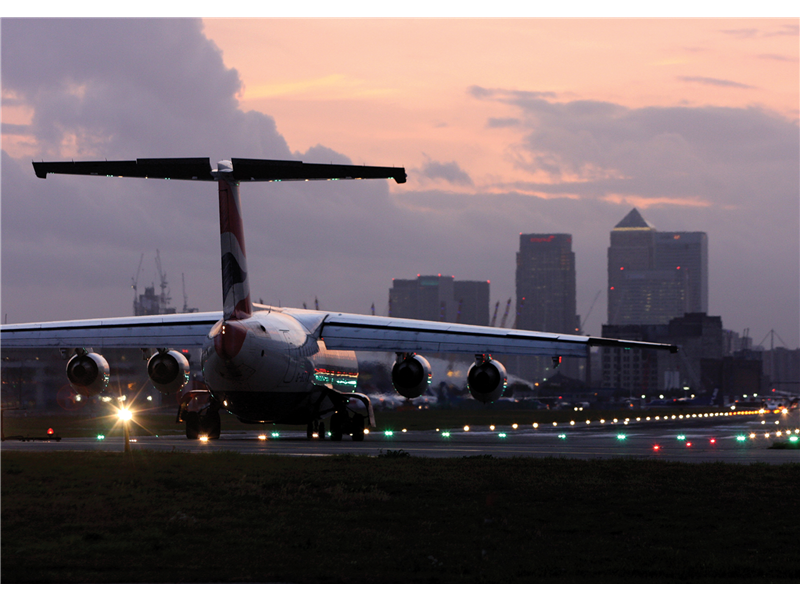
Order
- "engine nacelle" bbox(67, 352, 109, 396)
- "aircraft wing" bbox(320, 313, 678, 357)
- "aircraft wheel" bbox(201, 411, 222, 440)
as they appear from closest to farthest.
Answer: "aircraft wing" bbox(320, 313, 678, 357) → "engine nacelle" bbox(67, 352, 109, 396) → "aircraft wheel" bbox(201, 411, 222, 440)

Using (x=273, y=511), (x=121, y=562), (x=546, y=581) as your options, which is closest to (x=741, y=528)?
(x=546, y=581)

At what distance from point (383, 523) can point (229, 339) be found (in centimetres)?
1340

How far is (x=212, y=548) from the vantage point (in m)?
12.4

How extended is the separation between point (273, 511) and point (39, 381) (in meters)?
55.4

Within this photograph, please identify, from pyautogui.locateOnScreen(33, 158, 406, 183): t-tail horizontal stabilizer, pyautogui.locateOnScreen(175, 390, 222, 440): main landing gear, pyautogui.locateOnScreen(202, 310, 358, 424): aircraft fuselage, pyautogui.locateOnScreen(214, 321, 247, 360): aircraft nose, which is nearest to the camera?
pyautogui.locateOnScreen(33, 158, 406, 183): t-tail horizontal stabilizer

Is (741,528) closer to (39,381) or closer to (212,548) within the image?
(212,548)

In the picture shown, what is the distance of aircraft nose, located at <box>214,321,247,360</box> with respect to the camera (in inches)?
1057

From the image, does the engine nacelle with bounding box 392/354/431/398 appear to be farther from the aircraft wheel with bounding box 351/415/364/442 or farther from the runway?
the aircraft wheel with bounding box 351/415/364/442

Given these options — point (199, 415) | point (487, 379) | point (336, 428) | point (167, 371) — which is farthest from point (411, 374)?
point (167, 371)

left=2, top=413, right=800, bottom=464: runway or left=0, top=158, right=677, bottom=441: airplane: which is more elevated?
left=0, top=158, right=677, bottom=441: airplane

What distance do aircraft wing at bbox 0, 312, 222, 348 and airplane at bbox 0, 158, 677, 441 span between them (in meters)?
0.03

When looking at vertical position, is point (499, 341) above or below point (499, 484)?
above

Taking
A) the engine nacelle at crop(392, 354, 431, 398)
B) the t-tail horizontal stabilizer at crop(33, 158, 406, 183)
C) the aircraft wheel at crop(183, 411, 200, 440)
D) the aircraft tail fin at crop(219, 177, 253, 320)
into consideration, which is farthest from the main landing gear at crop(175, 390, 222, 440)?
the t-tail horizontal stabilizer at crop(33, 158, 406, 183)

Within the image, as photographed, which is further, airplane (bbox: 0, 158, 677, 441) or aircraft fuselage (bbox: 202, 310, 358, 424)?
aircraft fuselage (bbox: 202, 310, 358, 424)
